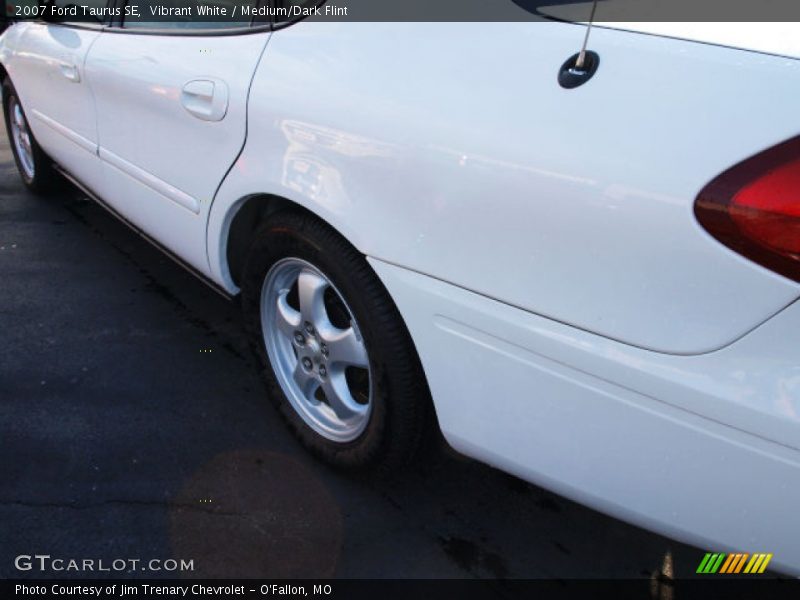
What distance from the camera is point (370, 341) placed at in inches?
71.0

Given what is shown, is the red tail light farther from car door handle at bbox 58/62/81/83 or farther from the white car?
car door handle at bbox 58/62/81/83

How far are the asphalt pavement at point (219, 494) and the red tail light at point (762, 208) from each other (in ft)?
3.79

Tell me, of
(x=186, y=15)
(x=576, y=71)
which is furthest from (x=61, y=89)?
(x=576, y=71)

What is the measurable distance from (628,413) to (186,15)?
214 cm

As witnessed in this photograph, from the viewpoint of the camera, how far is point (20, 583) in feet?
5.94

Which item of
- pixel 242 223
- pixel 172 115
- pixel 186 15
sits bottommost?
pixel 242 223

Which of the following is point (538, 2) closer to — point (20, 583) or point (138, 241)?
point (20, 583)

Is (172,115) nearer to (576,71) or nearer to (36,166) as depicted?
(576,71)

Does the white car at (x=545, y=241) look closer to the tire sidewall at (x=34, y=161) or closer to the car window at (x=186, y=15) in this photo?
the car window at (x=186, y=15)

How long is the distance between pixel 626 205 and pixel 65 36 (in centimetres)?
317

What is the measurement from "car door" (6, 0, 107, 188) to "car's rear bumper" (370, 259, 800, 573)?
2.22 metres

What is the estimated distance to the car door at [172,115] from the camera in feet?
6.77

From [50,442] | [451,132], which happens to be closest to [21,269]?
[50,442]

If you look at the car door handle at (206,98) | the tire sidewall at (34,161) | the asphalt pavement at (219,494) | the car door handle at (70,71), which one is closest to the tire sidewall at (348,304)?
the asphalt pavement at (219,494)
